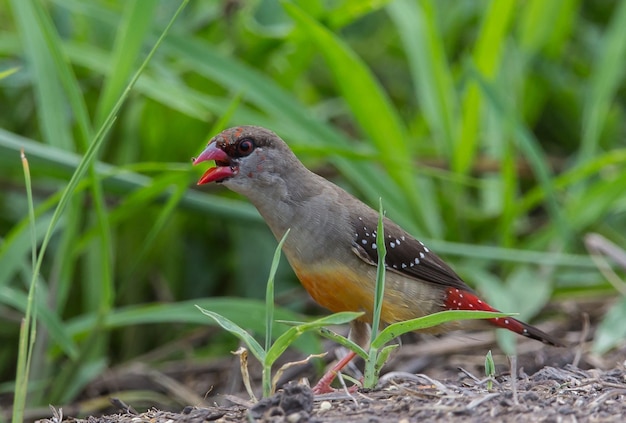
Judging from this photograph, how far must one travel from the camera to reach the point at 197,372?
4660 mm

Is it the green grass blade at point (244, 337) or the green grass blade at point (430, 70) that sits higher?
the green grass blade at point (430, 70)

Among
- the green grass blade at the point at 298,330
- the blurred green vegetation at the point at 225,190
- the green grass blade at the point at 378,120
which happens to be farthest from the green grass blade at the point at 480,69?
the green grass blade at the point at 298,330

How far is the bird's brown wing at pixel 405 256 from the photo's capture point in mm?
3350

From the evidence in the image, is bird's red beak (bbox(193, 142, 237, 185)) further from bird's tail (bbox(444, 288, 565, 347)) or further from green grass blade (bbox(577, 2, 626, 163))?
green grass blade (bbox(577, 2, 626, 163))

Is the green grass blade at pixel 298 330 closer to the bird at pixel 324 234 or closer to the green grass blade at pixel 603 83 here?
the bird at pixel 324 234

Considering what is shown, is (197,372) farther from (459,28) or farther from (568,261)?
(459,28)

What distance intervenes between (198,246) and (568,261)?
75.6 inches

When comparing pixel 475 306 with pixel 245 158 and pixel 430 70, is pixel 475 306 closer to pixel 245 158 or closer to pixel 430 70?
pixel 245 158

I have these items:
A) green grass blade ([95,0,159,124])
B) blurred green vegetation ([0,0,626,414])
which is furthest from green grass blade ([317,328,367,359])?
green grass blade ([95,0,159,124])

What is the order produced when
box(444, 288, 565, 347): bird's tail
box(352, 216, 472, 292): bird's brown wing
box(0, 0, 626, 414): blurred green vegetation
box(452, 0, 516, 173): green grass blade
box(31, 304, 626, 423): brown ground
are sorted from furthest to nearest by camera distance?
box(452, 0, 516, 173): green grass blade → box(0, 0, 626, 414): blurred green vegetation → box(444, 288, 565, 347): bird's tail → box(352, 216, 472, 292): bird's brown wing → box(31, 304, 626, 423): brown ground

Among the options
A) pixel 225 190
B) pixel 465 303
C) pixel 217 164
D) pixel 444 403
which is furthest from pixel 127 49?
pixel 444 403

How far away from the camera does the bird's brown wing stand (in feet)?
11.0

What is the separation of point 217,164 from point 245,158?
96 millimetres

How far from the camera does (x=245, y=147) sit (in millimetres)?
3240
